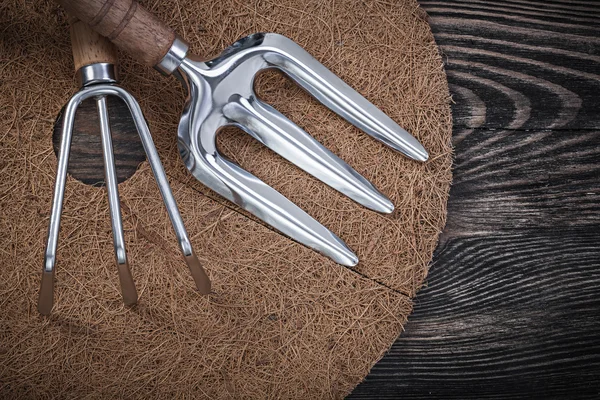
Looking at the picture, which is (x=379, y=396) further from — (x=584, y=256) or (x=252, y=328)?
(x=584, y=256)

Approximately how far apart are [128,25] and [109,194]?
0.20 meters

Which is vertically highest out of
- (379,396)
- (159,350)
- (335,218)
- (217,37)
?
(217,37)

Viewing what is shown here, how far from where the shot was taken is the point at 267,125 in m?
0.74

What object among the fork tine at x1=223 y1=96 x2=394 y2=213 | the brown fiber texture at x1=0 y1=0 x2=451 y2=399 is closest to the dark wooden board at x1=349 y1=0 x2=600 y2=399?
the brown fiber texture at x1=0 y1=0 x2=451 y2=399

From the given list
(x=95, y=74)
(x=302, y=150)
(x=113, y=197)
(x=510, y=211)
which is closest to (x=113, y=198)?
(x=113, y=197)

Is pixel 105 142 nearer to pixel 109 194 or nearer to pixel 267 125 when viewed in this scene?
pixel 109 194

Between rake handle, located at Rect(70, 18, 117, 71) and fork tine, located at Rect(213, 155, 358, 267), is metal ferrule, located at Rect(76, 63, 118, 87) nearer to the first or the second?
rake handle, located at Rect(70, 18, 117, 71)

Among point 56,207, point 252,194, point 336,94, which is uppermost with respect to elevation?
point 336,94

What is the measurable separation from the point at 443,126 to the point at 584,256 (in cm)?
32

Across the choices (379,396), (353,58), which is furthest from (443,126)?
(379,396)

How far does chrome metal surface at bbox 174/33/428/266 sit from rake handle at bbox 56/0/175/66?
46 millimetres

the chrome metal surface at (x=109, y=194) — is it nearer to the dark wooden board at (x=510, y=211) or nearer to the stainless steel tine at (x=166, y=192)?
the stainless steel tine at (x=166, y=192)

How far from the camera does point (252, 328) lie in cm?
78

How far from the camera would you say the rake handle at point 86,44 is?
0.66m
